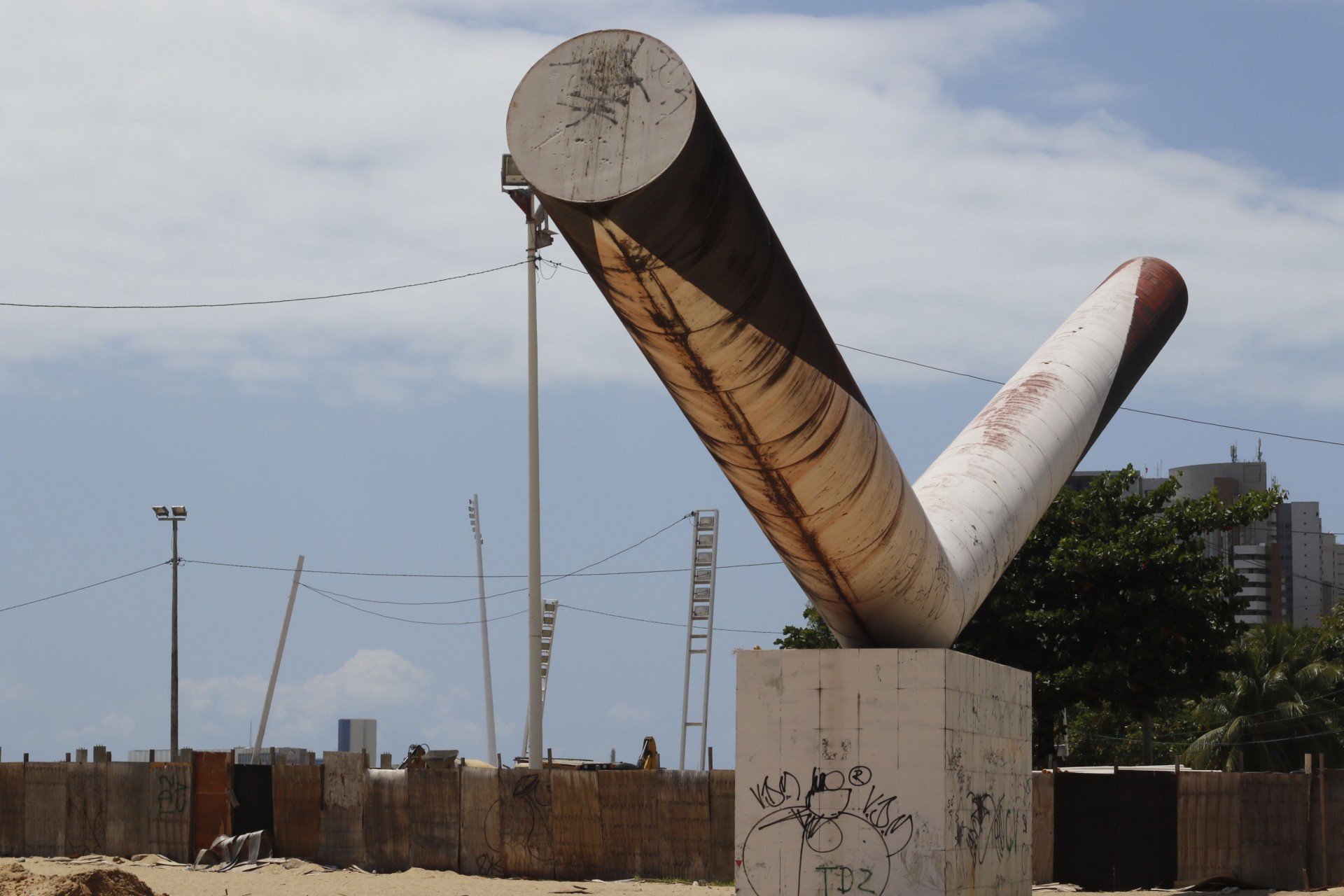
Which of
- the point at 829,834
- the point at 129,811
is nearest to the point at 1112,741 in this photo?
the point at 129,811

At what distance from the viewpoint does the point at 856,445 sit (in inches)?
319

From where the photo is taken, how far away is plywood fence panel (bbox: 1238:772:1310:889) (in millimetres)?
17703

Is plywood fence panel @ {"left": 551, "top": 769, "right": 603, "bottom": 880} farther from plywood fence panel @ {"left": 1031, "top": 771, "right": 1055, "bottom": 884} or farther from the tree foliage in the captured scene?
the tree foliage

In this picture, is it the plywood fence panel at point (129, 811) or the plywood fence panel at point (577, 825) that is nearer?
the plywood fence panel at point (577, 825)

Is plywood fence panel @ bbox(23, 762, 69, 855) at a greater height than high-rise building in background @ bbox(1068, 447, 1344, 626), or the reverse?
high-rise building in background @ bbox(1068, 447, 1344, 626)

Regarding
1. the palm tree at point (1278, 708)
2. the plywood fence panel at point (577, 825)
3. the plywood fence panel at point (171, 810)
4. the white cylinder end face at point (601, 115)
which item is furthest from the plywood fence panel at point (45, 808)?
the palm tree at point (1278, 708)

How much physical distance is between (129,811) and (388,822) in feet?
15.4

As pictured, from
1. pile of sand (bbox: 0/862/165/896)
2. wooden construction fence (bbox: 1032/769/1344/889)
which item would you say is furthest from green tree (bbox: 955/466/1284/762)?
pile of sand (bbox: 0/862/165/896)

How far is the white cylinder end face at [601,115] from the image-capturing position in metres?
6.20

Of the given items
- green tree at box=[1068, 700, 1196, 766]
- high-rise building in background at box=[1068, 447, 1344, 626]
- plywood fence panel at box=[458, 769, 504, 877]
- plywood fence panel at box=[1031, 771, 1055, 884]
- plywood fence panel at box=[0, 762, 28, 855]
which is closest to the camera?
plywood fence panel at box=[1031, 771, 1055, 884]

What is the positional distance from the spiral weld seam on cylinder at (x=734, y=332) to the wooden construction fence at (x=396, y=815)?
8821mm

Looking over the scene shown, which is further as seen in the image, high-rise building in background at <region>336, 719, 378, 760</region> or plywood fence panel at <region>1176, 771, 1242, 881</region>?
high-rise building in background at <region>336, 719, 378, 760</region>

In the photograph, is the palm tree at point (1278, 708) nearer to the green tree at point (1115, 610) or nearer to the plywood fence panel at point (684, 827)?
the green tree at point (1115, 610)

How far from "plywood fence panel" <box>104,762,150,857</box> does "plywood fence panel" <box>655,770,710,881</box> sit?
851cm
